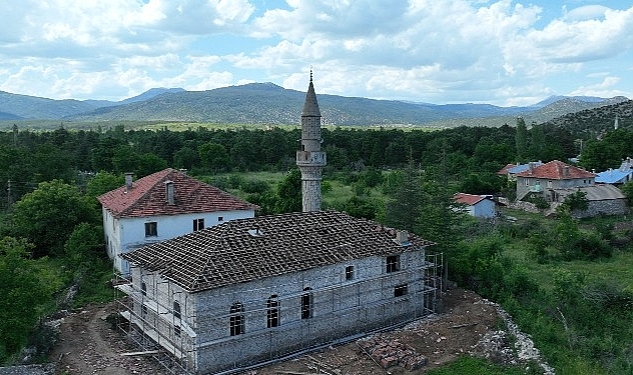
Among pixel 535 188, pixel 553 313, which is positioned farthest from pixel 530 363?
pixel 535 188

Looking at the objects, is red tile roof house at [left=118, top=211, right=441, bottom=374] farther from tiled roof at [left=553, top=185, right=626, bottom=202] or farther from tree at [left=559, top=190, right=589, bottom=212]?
tiled roof at [left=553, top=185, right=626, bottom=202]

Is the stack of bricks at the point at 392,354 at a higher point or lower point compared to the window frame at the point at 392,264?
lower

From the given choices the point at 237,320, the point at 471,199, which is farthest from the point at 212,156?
the point at 237,320

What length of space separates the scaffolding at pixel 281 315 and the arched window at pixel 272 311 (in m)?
0.04

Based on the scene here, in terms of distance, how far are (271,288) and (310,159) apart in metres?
13.4

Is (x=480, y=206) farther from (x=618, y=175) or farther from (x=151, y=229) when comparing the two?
(x=151, y=229)

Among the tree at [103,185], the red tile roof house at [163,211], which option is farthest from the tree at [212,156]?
the red tile roof house at [163,211]

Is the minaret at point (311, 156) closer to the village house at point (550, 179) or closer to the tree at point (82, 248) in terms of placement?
the tree at point (82, 248)

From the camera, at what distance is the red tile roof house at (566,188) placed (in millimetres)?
52344

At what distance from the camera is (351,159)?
3501 inches

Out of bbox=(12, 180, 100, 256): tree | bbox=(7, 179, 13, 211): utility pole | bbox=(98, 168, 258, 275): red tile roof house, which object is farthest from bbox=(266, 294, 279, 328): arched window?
bbox=(7, 179, 13, 211): utility pole

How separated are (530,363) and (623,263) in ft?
67.9

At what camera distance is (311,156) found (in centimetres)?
3306

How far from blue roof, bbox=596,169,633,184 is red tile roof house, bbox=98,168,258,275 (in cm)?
4423
